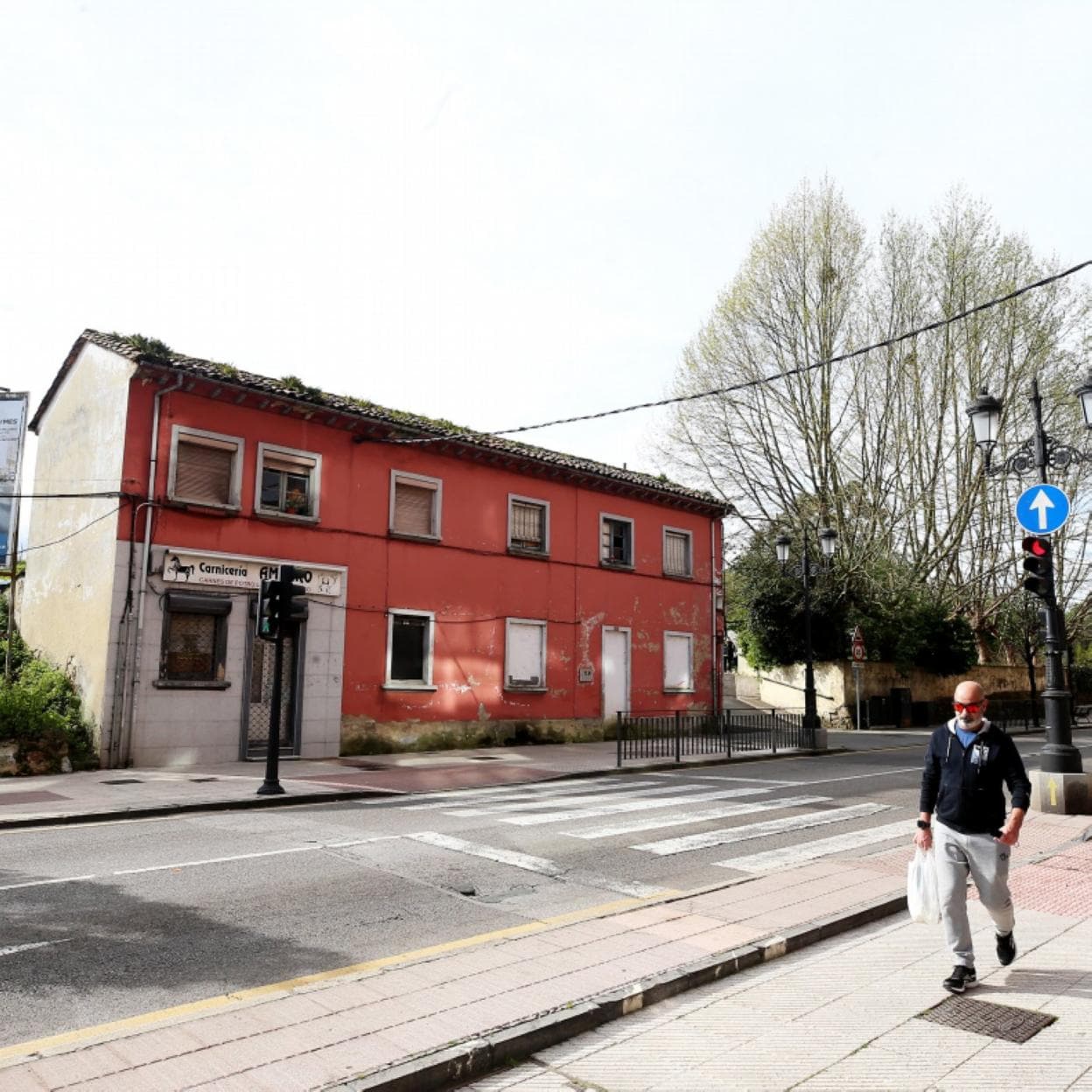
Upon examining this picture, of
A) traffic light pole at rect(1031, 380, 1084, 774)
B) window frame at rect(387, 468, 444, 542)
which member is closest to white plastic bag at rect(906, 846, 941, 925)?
traffic light pole at rect(1031, 380, 1084, 774)

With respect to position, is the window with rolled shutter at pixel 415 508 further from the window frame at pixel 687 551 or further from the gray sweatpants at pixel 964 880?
the gray sweatpants at pixel 964 880

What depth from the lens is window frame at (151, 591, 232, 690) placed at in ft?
51.4

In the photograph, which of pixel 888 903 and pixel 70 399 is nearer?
pixel 888 903

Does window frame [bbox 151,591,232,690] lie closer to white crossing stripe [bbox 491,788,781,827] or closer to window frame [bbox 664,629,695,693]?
white crossing stripe [bbox 491,788,781,827]

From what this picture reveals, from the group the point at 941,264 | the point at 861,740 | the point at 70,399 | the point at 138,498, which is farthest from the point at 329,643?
the point at 941,264

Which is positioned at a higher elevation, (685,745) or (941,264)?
(941,264)

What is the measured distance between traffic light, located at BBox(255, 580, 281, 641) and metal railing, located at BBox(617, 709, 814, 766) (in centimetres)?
867

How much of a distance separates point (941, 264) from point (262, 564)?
22086 mm

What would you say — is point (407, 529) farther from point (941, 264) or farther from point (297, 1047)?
point (941, 264)

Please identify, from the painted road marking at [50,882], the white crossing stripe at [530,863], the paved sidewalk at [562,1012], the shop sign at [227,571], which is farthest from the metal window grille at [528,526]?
the paved sidewalk at [562,1012]

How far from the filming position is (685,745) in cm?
1981

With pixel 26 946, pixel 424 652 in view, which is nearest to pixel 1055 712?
pixel 26 946

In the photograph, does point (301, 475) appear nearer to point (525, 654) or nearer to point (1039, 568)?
point (525, 654)

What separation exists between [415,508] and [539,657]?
5057 millimetres
